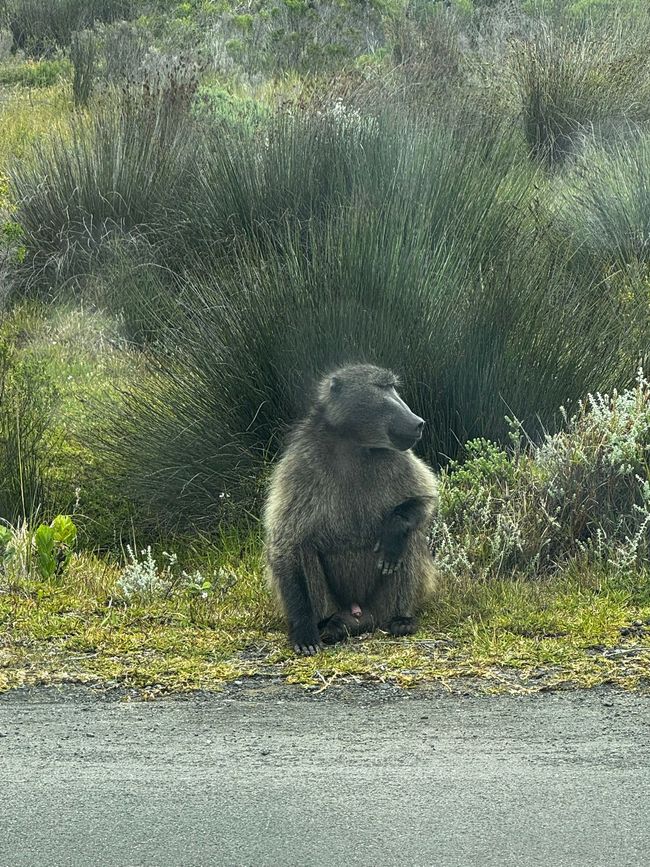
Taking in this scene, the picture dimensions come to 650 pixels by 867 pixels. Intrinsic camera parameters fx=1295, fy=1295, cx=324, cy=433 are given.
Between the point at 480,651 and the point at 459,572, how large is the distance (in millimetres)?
1223

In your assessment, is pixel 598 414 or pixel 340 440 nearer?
pixel 340 440

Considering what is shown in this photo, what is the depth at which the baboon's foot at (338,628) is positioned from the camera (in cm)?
527

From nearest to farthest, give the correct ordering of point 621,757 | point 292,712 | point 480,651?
point 621,757 → point 292,712 → point 480,651

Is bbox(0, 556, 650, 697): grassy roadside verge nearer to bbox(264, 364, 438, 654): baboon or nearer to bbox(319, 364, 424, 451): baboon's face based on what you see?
bbox(264, 364, 438, 654): baboon

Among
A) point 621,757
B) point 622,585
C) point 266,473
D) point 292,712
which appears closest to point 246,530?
point 266,473

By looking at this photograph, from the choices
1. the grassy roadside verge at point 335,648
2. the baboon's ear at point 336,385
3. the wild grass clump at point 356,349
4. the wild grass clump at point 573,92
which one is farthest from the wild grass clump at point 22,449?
the wild grass clump at point 573,92

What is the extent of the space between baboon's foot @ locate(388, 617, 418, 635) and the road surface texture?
2.75ft

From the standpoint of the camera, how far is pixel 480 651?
4867mm

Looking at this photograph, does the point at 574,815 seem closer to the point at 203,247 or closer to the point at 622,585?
the point at 622,585

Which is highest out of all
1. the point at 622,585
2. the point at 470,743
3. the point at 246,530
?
the point at 470,743

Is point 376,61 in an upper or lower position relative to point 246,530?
upper

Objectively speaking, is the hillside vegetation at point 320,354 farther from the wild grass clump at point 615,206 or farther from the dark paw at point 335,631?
the dark paw at point 335,631

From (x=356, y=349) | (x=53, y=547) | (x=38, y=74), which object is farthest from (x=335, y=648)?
(x=38, y=74)

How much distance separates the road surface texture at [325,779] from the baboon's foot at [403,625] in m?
0.84
